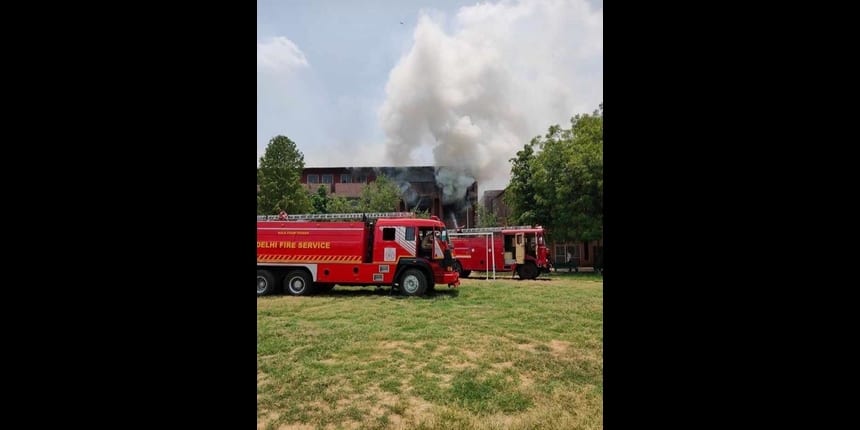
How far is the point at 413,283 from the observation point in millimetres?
9727

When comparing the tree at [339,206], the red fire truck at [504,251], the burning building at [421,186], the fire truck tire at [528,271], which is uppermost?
the burning building at [421,186]

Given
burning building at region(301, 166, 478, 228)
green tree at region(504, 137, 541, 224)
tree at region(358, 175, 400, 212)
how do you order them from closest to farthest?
green tree at region(504, 137, 541, 224), tree at region(358, 175, 400, 212), burning building at region(301, 166, 478, 228)

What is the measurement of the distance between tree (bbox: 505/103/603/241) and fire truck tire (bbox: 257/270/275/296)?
40.6 feet

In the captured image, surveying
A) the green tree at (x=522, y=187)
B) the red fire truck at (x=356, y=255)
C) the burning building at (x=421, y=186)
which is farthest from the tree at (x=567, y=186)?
the burning building at (x=421, y=186)

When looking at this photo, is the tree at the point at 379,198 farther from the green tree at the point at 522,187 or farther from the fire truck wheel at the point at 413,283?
the fire truck wheel at the point at 413,283

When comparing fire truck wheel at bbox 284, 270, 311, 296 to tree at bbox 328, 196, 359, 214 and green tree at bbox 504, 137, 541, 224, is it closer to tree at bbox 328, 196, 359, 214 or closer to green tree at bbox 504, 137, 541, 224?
green tree at bbox 504, 137, 541, 224

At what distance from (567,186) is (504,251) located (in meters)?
4.95

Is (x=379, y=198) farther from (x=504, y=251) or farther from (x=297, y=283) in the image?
(x=297, y=283)

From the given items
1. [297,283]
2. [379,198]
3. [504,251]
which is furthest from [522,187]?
[297,283]

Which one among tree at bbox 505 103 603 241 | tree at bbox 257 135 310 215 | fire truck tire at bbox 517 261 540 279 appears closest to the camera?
fire truck tire at bbox 517 261 540 279

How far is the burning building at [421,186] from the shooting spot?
120 feet

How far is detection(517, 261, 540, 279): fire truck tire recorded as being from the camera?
14719 millimetres

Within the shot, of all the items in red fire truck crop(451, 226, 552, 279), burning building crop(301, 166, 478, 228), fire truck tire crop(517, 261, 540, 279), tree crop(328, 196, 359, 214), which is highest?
burning building crop(301, 166, 478, 228)

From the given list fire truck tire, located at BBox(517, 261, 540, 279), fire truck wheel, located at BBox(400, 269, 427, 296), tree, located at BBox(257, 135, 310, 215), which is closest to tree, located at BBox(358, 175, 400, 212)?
tree, located at BBox(257, 135, 310, 215)
